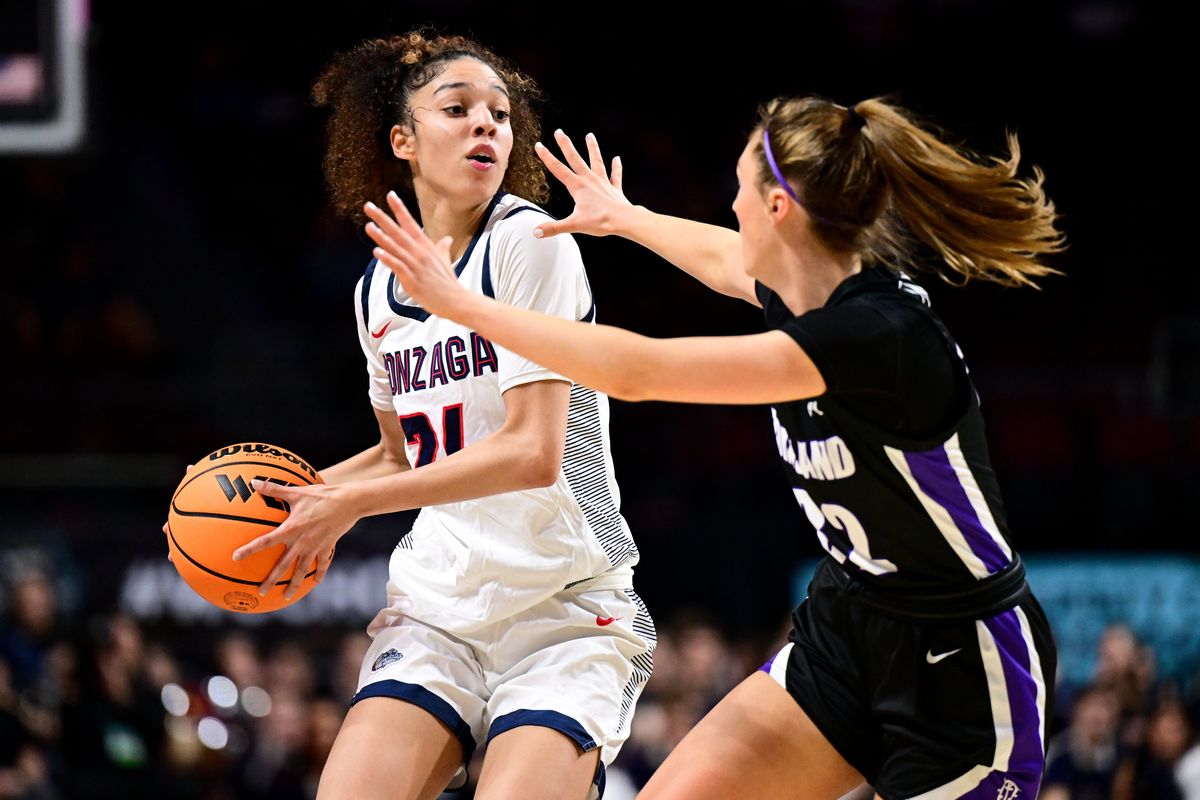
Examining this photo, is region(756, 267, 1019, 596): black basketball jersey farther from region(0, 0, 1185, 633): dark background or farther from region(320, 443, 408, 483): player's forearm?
region(0, 0, 1185, 633): dark background

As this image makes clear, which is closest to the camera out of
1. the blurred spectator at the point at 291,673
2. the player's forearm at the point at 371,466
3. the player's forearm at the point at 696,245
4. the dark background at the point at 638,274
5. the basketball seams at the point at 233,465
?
the basketball seams at the point at 233,465

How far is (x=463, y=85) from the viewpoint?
415cm

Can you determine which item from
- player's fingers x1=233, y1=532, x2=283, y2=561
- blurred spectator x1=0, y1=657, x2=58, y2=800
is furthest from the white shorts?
blurred spectator x1=0, y1=657, x2=58, y2=800

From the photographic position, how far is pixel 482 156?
4.14 m

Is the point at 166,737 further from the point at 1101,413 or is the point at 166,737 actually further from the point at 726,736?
the point at 1101,413

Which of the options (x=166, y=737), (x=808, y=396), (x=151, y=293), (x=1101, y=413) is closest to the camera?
(x=808, y=396)

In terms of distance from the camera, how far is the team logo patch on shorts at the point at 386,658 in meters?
4.00

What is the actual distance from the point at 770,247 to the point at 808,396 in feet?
1.47

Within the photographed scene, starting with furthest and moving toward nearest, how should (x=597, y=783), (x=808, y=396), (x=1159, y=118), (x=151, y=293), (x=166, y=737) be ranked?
(x=1159, y=118)
(x=151, y=293)
(x=166, y=737)
(x=597, y=783)
(x=808, y=396)

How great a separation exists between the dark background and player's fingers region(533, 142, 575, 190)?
4372 mm

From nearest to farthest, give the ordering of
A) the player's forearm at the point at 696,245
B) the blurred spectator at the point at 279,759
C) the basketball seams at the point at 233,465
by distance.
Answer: the basketball seams at the point at 233,465
the player's forearm at the point at 696,245
the blurred spectator at the point at 279,759

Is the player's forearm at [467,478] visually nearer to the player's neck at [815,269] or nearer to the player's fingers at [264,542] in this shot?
the player's fingers at [264,542]

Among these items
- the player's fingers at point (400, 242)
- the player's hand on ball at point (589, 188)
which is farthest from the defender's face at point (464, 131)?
the player's fingers at point (400, 242)

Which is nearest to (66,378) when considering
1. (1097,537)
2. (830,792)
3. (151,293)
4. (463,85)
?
(151,293)
